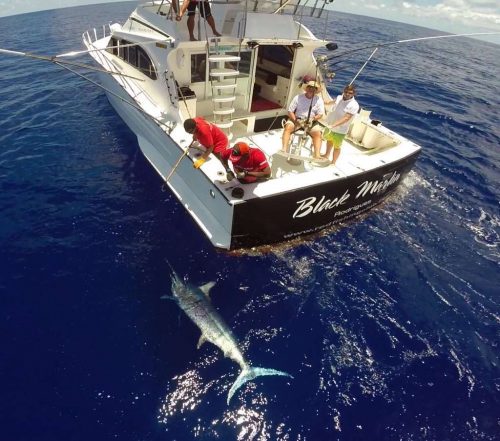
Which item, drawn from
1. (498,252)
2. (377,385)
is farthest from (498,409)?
(498,252)

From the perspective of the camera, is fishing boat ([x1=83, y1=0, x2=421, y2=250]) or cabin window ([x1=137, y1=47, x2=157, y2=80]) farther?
cabin window ([x1=137, y1=47, x2=157, y2=80])

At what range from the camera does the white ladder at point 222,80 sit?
666 cm

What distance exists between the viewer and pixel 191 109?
6.97 meters

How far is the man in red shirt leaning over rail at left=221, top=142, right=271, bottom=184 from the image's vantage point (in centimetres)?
534

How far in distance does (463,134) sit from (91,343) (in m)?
13.6

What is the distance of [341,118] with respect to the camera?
20.8 feet

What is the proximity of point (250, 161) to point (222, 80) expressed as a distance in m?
2.80

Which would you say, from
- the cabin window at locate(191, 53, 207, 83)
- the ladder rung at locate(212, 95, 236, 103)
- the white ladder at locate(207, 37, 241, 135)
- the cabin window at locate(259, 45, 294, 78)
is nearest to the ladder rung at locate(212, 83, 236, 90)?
the white ladder at locate(207, 37, 241, 135)

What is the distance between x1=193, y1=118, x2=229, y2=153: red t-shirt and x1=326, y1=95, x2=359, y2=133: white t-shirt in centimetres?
213

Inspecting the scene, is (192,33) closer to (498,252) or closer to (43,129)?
(43,129)

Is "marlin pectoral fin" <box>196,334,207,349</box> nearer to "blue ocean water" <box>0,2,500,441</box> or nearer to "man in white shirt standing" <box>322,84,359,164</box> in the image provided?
"blue ocean water" <box>0,2,500,441</box>

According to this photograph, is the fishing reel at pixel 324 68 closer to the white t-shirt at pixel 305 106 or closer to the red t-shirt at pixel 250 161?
the white t-shirt at pixel 305 106

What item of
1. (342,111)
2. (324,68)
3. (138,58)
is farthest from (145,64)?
(342,111)

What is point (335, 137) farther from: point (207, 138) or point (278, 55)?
point (278, 55)
